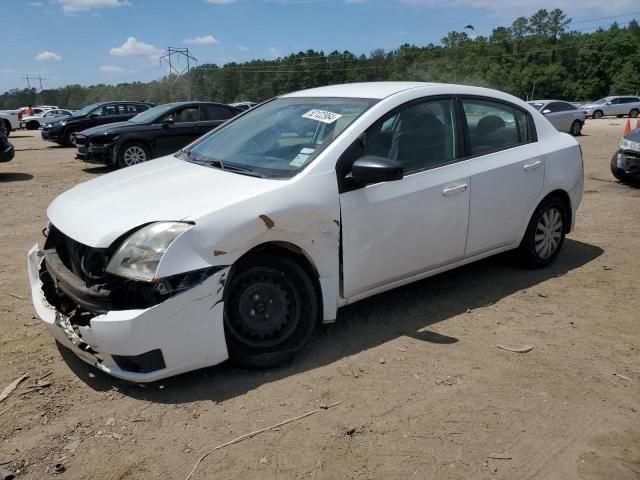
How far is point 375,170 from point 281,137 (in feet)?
2.83

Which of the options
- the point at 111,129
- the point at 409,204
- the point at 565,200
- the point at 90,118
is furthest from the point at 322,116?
the point at 90,118

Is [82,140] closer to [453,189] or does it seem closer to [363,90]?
[363,90]

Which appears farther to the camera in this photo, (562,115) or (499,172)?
(562,115)

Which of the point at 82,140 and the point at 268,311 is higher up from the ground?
the point at 82,140

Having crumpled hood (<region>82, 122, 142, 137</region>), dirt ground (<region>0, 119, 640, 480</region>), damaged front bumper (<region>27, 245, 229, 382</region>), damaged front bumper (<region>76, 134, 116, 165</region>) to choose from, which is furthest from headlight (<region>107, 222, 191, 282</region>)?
crumpled hood (<region>82, 122, 142, 137</region>)

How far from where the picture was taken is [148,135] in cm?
1235

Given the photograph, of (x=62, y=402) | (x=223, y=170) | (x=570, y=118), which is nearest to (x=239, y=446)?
(x=62, y=402)

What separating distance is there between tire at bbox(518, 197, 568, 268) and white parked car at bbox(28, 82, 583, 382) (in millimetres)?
156

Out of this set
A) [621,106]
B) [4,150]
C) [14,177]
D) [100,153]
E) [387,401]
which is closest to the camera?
[387,401]

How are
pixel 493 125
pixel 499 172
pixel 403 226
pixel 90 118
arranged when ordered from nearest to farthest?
pixel 403 226 < pixel 499 172 < pixel 493 125 < pixel 90 118

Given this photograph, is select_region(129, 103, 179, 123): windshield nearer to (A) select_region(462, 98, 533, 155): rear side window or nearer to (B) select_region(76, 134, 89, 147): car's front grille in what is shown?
(B) select_region(76, 134, 89, 147): car's front grille

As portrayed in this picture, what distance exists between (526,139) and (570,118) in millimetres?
20574

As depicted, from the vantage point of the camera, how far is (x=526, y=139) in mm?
4887

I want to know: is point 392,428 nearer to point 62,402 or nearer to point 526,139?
point 62,402
